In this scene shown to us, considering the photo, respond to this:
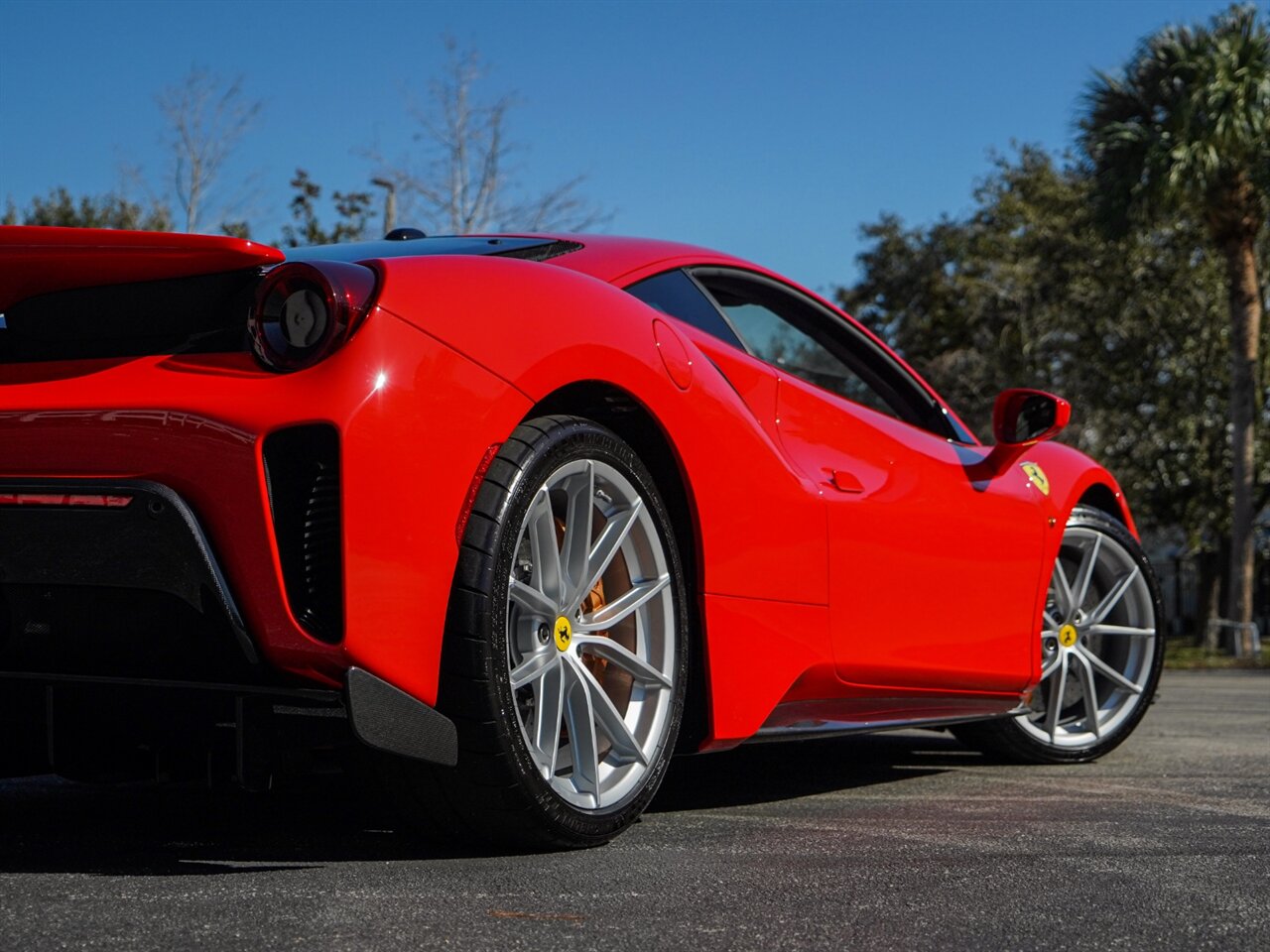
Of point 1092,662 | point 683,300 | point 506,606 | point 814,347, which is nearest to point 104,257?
point 506,606

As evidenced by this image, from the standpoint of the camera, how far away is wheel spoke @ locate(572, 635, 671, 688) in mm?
3121

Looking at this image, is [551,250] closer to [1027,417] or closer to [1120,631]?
[1027,417]

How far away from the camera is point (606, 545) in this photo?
10.3 ft

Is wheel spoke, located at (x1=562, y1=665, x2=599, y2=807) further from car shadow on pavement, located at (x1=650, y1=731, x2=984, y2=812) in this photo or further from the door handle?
the door handle

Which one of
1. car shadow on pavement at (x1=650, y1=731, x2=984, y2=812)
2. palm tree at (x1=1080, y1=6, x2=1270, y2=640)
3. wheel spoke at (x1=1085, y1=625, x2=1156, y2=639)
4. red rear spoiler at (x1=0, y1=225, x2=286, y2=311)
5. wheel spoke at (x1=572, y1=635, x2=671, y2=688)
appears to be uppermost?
palm tree at (x1=1080, y1=6, x2=1270, y2=640)

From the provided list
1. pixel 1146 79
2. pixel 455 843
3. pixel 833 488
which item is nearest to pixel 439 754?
pixel 455 843

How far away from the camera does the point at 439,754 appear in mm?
2705

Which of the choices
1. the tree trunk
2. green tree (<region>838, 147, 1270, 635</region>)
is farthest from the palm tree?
green tree (<region>838, 147, 1270, 635</region>)

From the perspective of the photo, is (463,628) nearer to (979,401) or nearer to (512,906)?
(512,906)

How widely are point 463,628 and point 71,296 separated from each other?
3.01 feet

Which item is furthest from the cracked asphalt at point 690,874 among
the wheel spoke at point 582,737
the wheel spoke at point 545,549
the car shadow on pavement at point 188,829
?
the wheel spoke at point 545,549

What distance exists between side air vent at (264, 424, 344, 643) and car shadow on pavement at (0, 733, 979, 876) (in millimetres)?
536

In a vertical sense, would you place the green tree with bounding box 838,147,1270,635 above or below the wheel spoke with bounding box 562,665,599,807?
above

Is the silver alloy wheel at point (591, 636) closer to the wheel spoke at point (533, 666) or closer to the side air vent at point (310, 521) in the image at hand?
the wheel spoke at point (533, 666)
